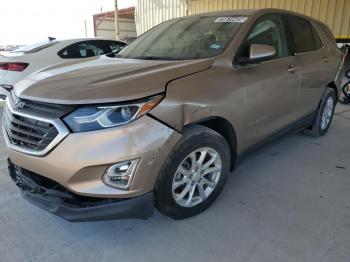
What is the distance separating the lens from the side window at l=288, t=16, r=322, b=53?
3.32 meters

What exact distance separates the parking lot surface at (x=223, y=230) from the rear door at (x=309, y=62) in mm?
979

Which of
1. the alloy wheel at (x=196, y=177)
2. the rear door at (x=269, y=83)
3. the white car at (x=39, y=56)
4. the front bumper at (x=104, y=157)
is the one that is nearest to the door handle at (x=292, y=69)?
the rear door at (x=269, y=83)

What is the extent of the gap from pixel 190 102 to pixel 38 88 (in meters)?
1.02

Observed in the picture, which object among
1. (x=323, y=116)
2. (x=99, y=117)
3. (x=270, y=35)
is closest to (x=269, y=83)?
(x=270, y=35)

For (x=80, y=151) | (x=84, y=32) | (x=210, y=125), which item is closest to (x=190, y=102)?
(x=210, y=125)

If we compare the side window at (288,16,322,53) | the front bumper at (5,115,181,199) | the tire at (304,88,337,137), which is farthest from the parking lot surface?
the side window at (288,16,322,53)

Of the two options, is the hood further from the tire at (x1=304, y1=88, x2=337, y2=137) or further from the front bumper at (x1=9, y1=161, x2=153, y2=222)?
the tire at (x1=304, y1=88, x2=337, y2=137)

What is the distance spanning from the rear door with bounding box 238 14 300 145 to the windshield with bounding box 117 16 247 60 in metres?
0.20

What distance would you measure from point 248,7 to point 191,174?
1153 centimetres

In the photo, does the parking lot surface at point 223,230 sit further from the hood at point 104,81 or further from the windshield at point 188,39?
the windshield at point 188,39

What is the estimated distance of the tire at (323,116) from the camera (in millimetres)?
3984

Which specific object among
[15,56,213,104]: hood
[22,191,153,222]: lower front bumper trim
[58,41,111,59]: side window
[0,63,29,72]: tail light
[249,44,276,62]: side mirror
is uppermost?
[249,44,276,62]: side mirror

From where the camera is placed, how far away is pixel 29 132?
6.31 feet

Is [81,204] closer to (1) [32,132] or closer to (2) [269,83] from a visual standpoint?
(1) [32,132]
